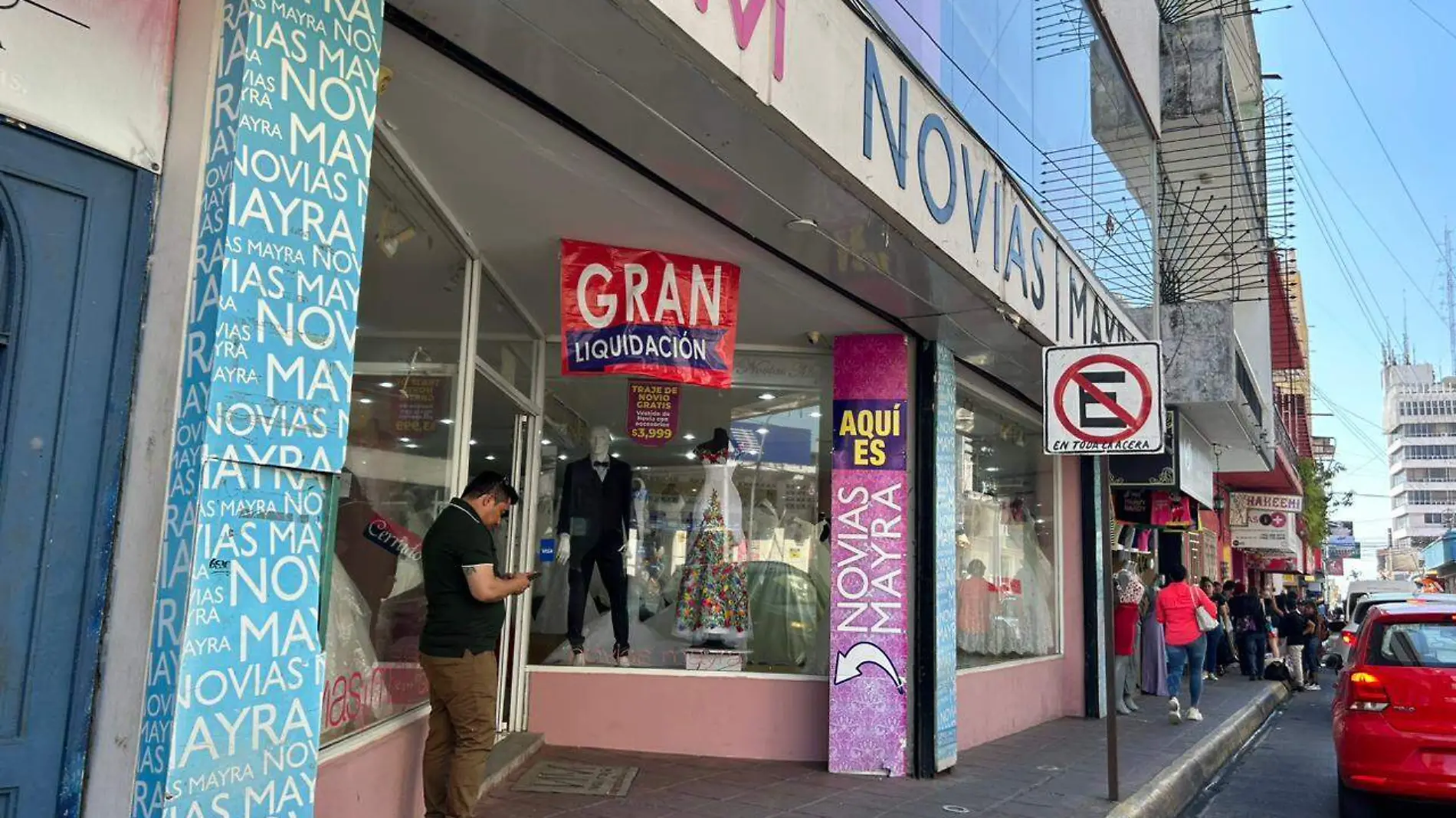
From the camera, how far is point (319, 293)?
311cm

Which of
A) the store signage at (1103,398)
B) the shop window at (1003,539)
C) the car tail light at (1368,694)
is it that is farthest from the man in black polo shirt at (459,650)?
the car tail light at (1368,694)

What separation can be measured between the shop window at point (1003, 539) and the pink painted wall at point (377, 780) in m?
4.98

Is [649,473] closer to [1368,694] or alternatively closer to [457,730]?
[457,730]

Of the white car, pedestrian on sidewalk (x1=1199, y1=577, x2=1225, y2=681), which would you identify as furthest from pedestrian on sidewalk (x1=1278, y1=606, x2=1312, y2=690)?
pedestrian on sidewalk (x1=1199, y1=577, x2=1225, y2=681)

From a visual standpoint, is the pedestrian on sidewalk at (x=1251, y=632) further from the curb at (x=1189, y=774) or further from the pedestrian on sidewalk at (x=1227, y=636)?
the curb at (x=1189, y=774)

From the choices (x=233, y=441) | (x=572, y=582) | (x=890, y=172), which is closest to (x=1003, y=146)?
(x=890, y=172)

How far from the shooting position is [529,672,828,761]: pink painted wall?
808 cm

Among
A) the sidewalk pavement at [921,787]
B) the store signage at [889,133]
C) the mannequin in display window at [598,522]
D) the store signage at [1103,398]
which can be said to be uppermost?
the store signage at [889,133]

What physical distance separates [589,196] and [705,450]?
364cm

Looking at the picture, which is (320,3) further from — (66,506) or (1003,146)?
(1003,146)

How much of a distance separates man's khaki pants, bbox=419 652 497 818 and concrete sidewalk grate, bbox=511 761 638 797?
1.47 m

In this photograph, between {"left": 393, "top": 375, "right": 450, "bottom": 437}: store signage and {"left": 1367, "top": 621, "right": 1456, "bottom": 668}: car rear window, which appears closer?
{"left": 393, "top": 375, "right": 450, "bottom": 437}: store signage

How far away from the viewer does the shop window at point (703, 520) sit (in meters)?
8.50

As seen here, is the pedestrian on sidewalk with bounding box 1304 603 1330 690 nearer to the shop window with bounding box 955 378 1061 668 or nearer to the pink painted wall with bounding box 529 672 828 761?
the shop window with bounding box 955 378 1061 668
